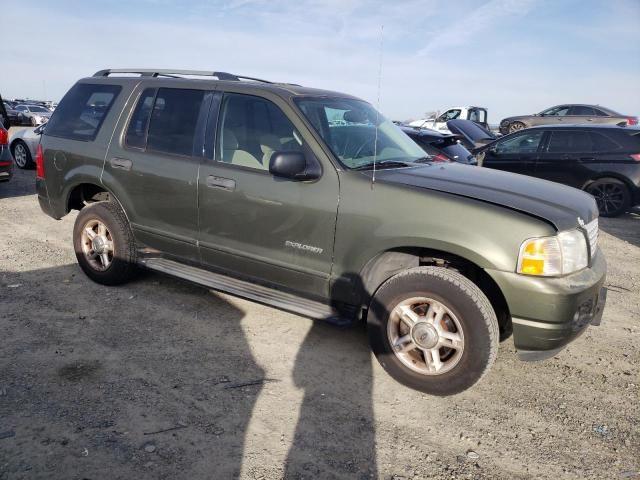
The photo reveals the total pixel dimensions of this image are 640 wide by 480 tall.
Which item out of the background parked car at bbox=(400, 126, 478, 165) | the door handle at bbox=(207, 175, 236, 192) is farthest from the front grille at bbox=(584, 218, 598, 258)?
the background parked car at bbox=(400, 126, 478, 165)

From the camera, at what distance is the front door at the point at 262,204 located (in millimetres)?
3406

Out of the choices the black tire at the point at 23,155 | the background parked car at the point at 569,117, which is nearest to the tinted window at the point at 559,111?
the background parked car at the point at 569,117

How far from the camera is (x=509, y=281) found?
2.86m

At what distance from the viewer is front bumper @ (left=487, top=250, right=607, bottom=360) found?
2812 mm

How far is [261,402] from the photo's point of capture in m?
3.00

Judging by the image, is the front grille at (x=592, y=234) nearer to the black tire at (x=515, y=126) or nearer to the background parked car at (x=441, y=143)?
the background parked car at (x=441, y=143)

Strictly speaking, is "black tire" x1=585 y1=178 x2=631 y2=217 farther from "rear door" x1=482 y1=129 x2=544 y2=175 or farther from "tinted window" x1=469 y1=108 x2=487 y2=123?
"tinted window" x1=469 y1=108 x2=487 y2=123

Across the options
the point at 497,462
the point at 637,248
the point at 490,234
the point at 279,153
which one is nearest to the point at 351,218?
the point at 279,153

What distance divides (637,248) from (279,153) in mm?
6180

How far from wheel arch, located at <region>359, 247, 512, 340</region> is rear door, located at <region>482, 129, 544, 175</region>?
23.5 ft

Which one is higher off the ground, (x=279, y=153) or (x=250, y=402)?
(x=279, y=153)

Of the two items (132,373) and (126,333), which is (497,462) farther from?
(126,333)

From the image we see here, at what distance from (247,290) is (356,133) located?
1494 millimetres

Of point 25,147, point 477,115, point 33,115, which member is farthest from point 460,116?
point 33,115
